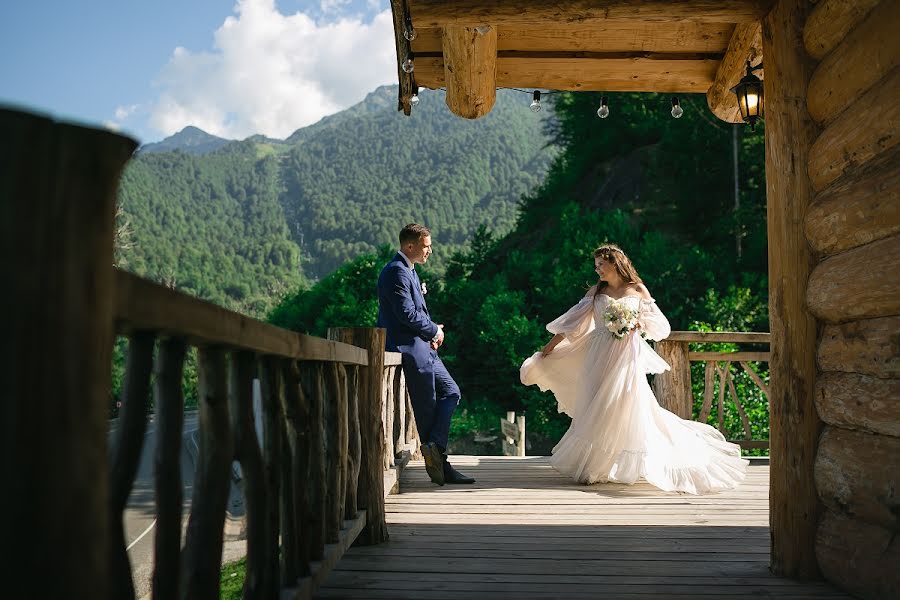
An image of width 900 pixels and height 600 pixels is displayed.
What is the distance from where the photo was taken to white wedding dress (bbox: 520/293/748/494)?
19.3ft

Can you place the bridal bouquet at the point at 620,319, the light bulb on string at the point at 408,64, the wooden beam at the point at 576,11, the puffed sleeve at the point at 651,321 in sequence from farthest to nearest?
the puffed sleeve at the point at 651,321 → the bridal bouquet at the point at 620,319 → the light bulb on string at the point at 408,64 → the wooden beam at the point at 576,11

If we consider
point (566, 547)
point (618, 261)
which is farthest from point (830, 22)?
point (618, 261)

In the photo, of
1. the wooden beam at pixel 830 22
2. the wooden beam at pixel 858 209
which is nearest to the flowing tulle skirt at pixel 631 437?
the wooden beam at pixel 858 209

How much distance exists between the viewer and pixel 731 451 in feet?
21.1

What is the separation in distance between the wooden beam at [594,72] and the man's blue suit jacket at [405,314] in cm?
148

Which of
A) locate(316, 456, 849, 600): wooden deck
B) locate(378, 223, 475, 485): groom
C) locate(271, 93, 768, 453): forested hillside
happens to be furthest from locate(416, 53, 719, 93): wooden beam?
locate(271, 93, 768, 453): forested hillside

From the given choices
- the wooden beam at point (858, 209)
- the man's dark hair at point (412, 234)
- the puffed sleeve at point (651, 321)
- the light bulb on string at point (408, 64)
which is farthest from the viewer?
the puffed sleeve at point (651, 321)

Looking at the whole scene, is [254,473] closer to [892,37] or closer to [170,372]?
[170,372]

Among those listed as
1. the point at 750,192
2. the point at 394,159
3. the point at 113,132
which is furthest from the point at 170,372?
the point at 394,159

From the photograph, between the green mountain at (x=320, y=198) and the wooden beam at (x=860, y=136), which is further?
the green mountain at (x=320, y=198)

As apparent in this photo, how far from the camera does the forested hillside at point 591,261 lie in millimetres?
18578

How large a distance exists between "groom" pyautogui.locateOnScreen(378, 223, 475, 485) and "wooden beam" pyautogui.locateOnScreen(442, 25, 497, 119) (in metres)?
1.27

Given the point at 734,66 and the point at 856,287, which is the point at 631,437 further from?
the point at 856,287

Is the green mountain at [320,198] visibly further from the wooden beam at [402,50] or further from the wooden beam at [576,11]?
the wooden beam at [576,11]
